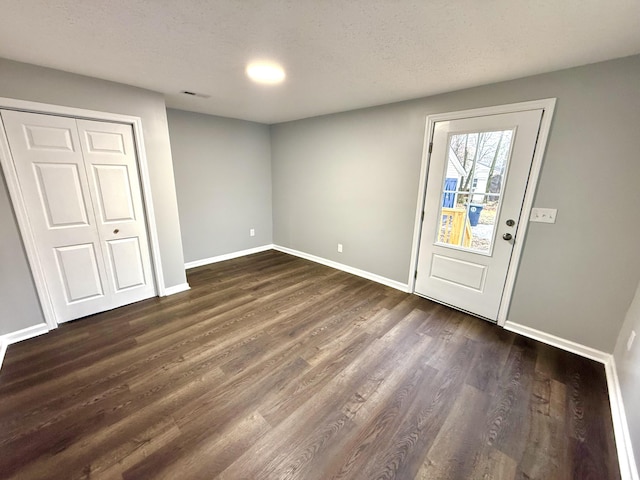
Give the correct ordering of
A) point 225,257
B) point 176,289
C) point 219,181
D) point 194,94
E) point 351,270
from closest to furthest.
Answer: point 194,94, point 176,289, point 351,270, point 219,181, point 225,257

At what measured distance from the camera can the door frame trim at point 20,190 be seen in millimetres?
2041

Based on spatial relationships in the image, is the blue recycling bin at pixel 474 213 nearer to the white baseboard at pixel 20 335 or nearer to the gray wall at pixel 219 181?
the gray wall at pixel 219 181

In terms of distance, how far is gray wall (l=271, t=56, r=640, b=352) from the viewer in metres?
1.86

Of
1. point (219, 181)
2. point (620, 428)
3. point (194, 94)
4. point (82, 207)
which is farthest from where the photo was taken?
point (219, 181)

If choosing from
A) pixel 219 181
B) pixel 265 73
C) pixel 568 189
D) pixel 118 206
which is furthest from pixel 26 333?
pixel 568 189

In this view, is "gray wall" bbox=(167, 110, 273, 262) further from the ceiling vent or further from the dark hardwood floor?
the dark hardwood floor

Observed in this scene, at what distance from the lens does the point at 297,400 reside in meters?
1.72

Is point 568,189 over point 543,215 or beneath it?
over

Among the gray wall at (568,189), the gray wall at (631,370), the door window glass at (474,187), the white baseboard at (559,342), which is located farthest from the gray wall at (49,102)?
the gray wall at (631,370)

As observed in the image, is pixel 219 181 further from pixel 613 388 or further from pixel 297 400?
pixel 613 388

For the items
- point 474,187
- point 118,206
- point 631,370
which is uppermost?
point 474,187

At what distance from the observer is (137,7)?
1.33 meters

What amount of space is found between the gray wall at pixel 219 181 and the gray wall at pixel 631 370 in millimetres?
4541

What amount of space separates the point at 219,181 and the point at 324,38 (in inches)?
117
